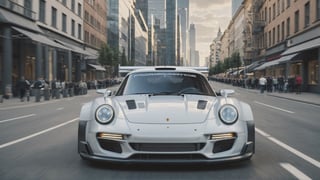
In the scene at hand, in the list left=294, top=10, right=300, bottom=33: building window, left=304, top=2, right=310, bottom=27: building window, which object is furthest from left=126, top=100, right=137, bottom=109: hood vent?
left=294, top=10, right=300, bottom=33: building window

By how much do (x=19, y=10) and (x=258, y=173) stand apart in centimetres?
3310

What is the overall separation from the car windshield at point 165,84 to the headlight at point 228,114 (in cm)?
123

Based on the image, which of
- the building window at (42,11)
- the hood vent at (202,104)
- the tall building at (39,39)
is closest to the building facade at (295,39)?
the tall building at (39,39)

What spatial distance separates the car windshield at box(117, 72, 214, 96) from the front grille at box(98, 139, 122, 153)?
5.24ft

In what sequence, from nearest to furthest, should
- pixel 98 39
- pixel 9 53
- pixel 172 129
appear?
pixel 172 129, pixel 9 53, pixel 98 39

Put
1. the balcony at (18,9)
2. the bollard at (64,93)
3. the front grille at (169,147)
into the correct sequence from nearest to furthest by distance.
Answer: the front grille at (169,147)
the balcony at (18,9)
the bollard at (64,93)

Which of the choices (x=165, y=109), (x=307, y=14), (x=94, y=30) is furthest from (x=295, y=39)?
(x=165, y=109)

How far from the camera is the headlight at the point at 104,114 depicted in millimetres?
6062

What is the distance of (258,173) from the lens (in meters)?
6.03

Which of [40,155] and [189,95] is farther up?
[189,95]

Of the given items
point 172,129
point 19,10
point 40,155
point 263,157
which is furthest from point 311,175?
point 19,10

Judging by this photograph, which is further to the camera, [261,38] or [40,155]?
[261,38]

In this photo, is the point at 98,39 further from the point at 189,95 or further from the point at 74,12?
the point at 189,95

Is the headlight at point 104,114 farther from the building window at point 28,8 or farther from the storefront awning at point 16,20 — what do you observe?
the building window at point 28,8
